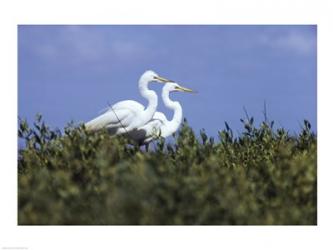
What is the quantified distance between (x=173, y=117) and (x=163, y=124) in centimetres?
14

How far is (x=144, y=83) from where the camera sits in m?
7.35

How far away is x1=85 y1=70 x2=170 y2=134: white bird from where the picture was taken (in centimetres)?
696

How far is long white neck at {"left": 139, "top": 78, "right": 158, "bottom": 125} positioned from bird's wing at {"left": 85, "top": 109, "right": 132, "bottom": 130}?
9.2 inches

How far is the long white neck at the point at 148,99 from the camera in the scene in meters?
7.31

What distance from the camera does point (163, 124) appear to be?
770 cm

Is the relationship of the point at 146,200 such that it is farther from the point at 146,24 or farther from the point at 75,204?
the point at 146,24

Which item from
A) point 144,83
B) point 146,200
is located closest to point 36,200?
point 146,200

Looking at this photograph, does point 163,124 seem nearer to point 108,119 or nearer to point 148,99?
point 148,99

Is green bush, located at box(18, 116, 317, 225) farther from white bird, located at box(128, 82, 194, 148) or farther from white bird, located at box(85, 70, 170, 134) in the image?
white bird, located at box(128, 82, 194, 148)

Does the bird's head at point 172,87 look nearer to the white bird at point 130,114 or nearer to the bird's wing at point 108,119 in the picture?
the white bird at point 130,114

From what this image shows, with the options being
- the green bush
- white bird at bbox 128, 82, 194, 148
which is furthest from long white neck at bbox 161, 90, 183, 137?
the green bush

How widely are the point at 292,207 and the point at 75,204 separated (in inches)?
53.7
